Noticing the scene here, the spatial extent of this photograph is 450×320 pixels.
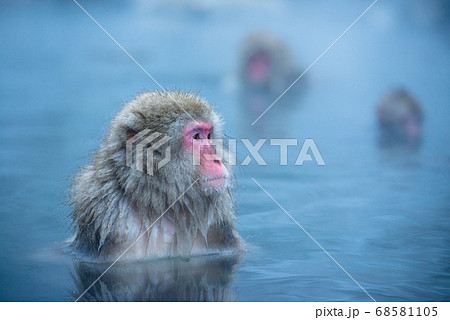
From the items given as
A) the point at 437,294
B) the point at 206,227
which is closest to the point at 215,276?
the point at 206,227

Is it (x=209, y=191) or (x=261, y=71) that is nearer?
(x=209, y=191)

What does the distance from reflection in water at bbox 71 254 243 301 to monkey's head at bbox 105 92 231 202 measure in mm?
413

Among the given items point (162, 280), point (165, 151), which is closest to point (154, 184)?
point (165, 151)

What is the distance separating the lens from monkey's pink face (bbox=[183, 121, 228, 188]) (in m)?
3.32

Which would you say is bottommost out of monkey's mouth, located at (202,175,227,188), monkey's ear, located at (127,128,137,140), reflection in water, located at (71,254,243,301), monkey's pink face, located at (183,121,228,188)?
reflection in water, located at (71,254,243,301)

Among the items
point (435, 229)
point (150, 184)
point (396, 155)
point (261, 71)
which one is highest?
point (261, 71)

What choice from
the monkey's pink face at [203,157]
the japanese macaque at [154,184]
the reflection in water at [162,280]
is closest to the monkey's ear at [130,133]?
the japanese macaque at [154,184]

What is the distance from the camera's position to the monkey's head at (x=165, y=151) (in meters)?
3.29

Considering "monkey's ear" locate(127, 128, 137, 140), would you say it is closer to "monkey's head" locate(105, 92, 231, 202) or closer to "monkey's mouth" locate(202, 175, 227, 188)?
"monkey's head" locate(105, 92, 231, 202)

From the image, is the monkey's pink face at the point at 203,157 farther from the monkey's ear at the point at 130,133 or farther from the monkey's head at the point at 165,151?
the monkey's ear at the point at 130,133

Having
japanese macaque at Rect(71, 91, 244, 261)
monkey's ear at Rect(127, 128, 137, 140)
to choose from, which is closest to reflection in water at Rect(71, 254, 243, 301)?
japanese macaque at Rect(71, 91, 244, 261)

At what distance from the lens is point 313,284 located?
10.4 feet

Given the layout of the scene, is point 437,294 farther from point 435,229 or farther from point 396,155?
point 396,155

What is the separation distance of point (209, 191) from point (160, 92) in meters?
0.65
